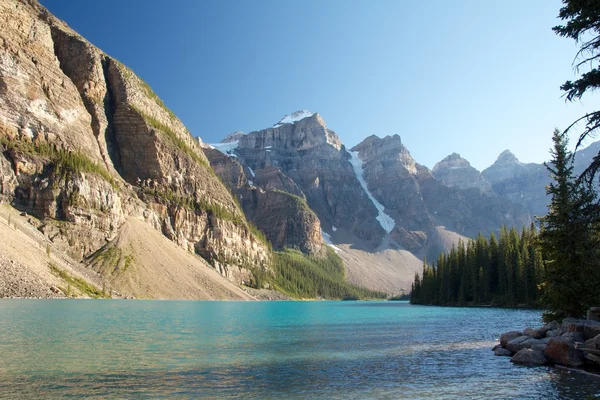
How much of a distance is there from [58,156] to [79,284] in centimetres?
4885

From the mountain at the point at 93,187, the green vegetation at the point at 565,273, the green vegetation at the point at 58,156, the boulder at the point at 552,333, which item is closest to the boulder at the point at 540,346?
Answer: the boulder at the point at 552,333

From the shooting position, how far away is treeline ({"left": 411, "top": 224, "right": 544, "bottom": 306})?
86.6 meters

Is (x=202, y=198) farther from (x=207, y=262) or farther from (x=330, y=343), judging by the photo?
(x=330, y=343)

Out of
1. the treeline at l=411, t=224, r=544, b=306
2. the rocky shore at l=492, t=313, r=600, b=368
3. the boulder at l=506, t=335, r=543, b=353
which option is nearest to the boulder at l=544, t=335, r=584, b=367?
the rocky shore at l=492, t=313, r=600, b=368

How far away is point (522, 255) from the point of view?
3519 inches

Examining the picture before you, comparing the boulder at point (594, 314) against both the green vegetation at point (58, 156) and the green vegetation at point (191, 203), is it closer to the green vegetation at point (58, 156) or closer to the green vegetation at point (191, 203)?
the green vegetation at point (58, 156)

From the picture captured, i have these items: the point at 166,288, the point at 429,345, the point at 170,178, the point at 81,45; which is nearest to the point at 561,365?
the point at 429,345

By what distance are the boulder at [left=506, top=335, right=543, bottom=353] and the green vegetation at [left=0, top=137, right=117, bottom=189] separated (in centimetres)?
12193

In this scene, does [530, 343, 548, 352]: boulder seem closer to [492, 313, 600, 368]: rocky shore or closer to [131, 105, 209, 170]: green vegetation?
[492, 313, 600, 368]: rocky shore

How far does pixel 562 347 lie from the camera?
23.4m

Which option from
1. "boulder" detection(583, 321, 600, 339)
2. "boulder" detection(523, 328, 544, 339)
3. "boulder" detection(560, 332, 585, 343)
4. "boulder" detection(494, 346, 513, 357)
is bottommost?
"boulder" detection(494, 346, 513, 357)

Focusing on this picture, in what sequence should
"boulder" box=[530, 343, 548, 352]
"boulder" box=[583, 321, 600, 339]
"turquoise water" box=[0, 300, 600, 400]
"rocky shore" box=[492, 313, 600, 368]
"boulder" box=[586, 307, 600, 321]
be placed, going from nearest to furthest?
"turquoise water" box=[0, 300, 600, 400] < "rocky shore" box=[492, 313, 600, 368] < "boulder" box=[583, 321, 600, 339] < "boulder" box=[530, 343, 548, 352] < "boulder" box=[586, 307, 600, 321]

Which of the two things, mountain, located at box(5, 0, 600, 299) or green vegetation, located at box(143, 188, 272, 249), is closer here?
mountain, located at box(5, 0, 600, 299)

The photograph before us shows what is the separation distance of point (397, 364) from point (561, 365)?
8.28 meters
